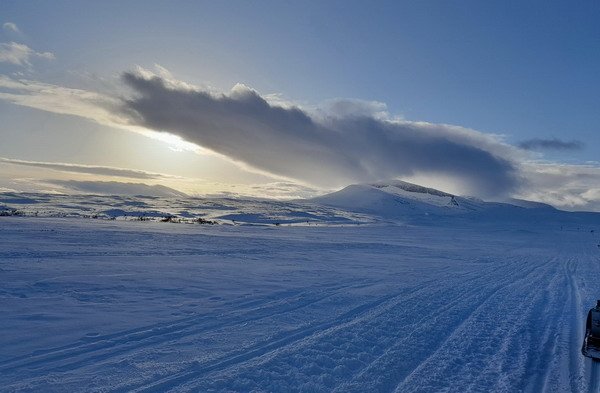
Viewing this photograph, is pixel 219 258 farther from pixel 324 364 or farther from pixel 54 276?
pixel 324 364

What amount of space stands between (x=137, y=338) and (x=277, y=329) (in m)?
2.37

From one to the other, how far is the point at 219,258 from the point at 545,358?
44.6ft

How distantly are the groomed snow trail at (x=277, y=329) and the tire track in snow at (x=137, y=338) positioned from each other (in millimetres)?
26

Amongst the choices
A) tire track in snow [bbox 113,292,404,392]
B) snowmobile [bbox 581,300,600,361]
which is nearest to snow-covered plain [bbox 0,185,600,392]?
tire track in snow [bbox 113,292,404,392]

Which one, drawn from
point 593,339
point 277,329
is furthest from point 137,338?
point 593,339

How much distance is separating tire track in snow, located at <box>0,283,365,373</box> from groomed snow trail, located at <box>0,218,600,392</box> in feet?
0.08

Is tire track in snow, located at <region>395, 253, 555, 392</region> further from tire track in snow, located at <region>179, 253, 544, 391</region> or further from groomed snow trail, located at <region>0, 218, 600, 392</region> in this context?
tire track in snow, located at <region>179, 253, 544, 391</region>

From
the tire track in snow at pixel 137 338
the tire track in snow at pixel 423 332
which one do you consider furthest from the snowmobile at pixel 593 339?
the tire track in snow at pixel 137 338

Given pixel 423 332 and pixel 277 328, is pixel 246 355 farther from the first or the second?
pixel 423 332

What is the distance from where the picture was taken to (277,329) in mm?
7723

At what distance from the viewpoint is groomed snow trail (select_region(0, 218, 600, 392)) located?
18.2ft

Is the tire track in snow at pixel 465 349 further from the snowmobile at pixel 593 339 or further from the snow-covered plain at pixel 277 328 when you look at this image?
the snowmobile at pixel 593 339

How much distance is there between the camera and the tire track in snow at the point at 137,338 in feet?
18.6

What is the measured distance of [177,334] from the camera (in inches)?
285
